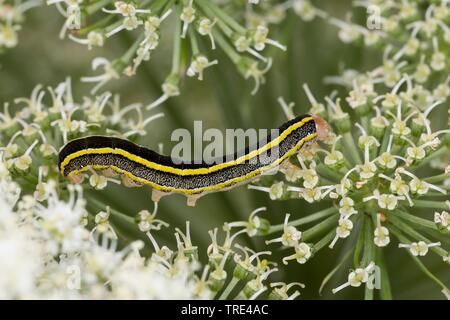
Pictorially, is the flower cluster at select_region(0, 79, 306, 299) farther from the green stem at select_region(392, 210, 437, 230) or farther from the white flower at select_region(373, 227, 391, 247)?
the green stem at select_region(392, 210, 437, 230)

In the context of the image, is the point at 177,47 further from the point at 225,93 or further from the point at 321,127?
the point at 321,127

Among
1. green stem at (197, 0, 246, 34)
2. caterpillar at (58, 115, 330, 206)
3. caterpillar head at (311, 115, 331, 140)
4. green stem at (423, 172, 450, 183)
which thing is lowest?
green stem at (423, 172, 450, 183)

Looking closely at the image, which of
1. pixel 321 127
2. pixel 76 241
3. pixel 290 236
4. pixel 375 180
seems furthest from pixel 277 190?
pixel 76 241

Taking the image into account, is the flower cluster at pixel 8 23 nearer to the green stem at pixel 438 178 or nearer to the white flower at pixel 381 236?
the white flower at pixel 381 236

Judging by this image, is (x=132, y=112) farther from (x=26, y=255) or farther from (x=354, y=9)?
(x=26, y=255)

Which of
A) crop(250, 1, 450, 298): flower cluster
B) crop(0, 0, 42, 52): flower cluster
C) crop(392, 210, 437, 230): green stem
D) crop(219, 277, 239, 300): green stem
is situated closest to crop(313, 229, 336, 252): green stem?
crop(250, 1, 450, 298): flower cluster

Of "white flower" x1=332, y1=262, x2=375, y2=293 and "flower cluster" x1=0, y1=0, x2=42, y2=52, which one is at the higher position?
"flower cluster" x1=0, y1=0, x2=42, y2=52

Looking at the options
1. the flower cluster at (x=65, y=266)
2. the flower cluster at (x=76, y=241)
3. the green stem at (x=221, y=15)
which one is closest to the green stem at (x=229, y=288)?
the flower cluster at (x=76, y=241)
